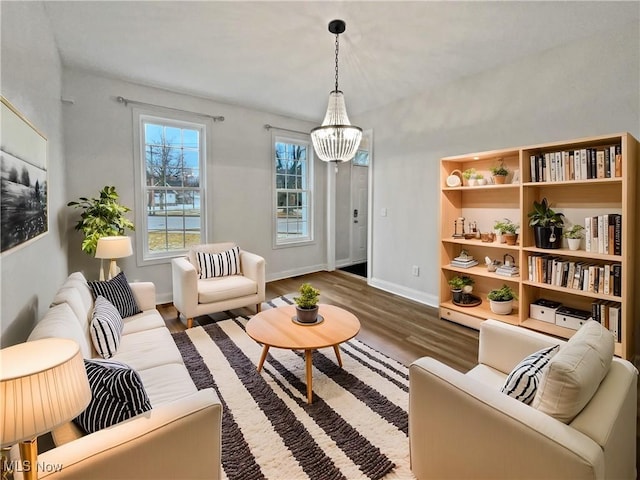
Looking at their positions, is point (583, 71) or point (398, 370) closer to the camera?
point (398, 370)

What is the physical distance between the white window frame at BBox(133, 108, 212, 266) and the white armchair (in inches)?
26.6

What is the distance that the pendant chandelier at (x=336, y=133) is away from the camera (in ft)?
8.57

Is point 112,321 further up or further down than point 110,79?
further down

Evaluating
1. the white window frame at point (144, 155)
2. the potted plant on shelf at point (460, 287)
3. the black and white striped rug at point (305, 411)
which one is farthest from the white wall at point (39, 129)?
the potted plant on shelf at point (460, 287)

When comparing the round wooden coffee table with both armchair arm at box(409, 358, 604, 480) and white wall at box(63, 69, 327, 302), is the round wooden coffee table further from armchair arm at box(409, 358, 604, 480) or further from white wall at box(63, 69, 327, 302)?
white wall at box(63, 69, 327, 302)

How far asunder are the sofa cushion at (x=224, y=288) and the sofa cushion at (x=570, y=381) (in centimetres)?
288

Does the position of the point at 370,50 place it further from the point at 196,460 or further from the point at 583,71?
the point at 196,460

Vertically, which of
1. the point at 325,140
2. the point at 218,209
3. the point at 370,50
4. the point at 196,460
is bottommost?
the point at 196,460

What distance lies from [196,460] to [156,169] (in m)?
3.83

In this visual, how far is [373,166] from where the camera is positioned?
4.82 meters

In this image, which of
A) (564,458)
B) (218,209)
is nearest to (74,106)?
(218,209)

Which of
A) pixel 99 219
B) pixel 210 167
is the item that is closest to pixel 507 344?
pixel 99 219

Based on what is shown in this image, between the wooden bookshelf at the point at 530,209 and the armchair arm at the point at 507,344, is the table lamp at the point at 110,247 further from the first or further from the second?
the wooden bookshelf at the point at 530,209

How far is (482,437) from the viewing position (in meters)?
1.18
